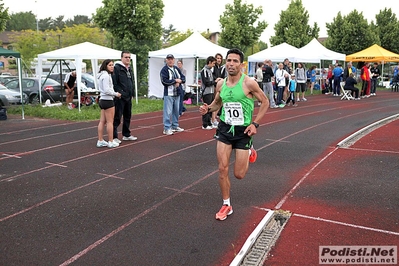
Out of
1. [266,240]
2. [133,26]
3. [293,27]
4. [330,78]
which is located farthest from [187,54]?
[293,27]

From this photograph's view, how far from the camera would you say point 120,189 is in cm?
579

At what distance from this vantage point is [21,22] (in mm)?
92000

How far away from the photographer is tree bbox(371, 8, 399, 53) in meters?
36.1

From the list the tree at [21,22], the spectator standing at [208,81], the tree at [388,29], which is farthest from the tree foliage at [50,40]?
the tree at [21,22]

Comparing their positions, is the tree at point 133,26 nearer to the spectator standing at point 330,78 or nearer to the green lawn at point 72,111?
the green lawn at point 72,111

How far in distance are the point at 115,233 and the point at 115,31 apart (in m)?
20.1

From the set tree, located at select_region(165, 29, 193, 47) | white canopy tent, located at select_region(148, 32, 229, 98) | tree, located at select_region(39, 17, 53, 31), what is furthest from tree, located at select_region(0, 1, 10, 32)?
tree, located at select_region(39, 17, 53, 31)

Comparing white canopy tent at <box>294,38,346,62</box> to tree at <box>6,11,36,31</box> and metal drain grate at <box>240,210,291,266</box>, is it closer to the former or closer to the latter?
metal drain grate at <box>240,210,291,266</box>

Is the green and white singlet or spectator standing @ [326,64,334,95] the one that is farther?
spectator standing @ [326,64,334,95]

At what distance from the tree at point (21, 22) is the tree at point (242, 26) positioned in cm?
7437

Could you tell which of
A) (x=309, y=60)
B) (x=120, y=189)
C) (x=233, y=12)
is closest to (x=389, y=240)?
(x=120, y=189)

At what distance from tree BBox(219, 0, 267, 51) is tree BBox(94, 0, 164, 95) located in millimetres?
7813

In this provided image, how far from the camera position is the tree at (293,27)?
32719mm

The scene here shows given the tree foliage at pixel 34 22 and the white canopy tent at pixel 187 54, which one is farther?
the tree foliage at pixel 34 22
